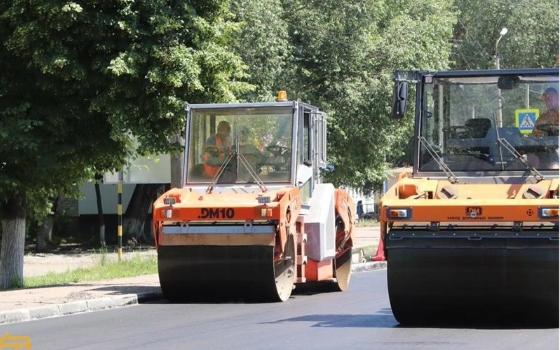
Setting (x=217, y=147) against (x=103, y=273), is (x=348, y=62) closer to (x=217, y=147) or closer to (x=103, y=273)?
(x=103, y=273)

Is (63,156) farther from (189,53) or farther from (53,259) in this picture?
(53,259)

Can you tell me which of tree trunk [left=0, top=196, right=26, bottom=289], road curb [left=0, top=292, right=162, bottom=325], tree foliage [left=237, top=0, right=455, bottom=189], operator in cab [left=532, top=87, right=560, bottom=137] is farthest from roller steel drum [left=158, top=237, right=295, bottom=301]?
tree foliage [left=237, top=0, right=455, bottom=189]

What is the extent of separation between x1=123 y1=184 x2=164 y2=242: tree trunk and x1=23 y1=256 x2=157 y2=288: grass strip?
13.5 m

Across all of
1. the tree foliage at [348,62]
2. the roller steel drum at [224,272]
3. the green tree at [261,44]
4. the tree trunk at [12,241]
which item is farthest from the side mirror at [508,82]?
the tree foliage at [348,62]

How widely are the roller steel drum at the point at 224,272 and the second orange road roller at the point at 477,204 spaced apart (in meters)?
3.40

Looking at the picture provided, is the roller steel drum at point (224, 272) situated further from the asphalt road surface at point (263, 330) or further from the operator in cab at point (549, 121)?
the operator in cab at point (549, 121)

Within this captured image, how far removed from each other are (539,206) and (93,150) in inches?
439

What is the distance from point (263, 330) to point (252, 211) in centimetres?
383

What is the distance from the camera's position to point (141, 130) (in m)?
20.6

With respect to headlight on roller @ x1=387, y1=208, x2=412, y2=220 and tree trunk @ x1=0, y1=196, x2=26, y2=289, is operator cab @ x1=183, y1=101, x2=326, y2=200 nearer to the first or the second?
headlight on roller @ x1=387, y1=208, x2=412, y2=220

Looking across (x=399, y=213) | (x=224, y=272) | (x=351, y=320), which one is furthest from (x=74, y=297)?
(x=399, y=213)

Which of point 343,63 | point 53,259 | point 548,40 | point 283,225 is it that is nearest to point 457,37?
point 548,40

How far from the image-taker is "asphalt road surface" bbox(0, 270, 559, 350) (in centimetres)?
1141

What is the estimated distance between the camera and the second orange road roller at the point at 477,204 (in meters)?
12.0
